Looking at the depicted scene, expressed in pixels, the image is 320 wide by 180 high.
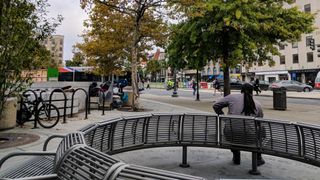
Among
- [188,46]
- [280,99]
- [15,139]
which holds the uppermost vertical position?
[188,46]

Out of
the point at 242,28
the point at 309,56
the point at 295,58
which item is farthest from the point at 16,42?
the point at 295,58

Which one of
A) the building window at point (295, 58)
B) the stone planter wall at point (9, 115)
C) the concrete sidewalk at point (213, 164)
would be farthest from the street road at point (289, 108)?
the building window at point (295, 58)

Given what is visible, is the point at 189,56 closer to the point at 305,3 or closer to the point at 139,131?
the point at 139,131

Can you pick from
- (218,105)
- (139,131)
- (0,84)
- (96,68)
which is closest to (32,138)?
(0,84)

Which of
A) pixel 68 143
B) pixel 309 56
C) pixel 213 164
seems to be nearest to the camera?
pixel 68 143

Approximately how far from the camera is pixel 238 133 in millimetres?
5188

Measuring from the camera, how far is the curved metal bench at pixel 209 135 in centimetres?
451

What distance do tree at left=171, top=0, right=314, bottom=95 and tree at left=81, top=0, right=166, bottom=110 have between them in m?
1.86

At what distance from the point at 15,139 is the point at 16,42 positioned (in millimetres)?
2313

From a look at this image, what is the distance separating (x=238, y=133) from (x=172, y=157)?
5.35ft

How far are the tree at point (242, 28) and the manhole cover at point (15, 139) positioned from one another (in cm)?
1019

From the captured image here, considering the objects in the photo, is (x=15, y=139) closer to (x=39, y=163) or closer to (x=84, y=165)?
(x=39, y=163)

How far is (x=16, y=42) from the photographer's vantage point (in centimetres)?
724

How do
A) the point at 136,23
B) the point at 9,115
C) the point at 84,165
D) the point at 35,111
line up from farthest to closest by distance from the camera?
the point at 136,23
the point at 35,111
the point at 9,115
the point at 84,165
